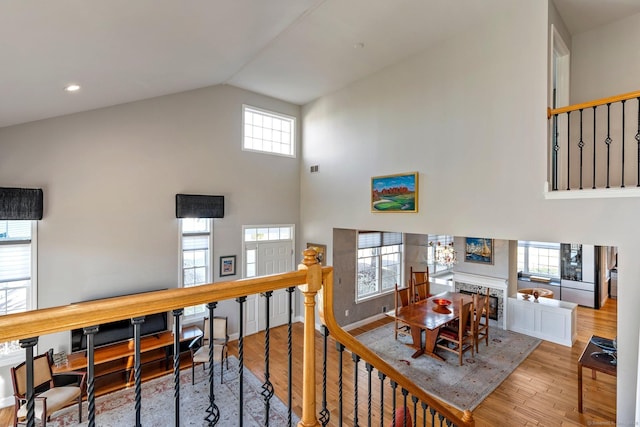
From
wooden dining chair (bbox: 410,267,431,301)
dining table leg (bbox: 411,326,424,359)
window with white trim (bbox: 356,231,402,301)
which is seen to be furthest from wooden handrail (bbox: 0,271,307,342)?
wooden dining chair (bbox: 410,267,431,301)

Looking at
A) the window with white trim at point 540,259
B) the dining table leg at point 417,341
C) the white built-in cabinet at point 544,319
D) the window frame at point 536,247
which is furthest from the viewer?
the window with white trim at point 540,259

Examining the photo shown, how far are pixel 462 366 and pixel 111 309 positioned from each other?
226 inches

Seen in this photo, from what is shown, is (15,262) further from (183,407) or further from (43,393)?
(183,407)

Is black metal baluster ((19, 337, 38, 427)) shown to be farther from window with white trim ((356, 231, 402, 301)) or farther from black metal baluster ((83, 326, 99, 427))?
window with white trim ((356, 231, 402, 301))

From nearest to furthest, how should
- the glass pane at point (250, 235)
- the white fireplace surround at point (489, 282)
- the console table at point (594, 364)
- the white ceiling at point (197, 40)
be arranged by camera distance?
the white ceiling at point (197, 40), the console table at point (594, 364), the glass pane at point (250, 235), the white fireplace surround at point (489, 282)

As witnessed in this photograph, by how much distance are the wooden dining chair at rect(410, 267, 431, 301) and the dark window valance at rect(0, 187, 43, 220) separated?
6.87 metres

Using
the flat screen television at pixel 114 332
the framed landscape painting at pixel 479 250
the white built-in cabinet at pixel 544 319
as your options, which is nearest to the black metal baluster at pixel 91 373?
the flat screen television at pixel 114 332

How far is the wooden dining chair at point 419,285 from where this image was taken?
6.84m

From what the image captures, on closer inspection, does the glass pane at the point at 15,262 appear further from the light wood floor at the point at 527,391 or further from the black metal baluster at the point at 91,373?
the black metal baluster at the point at 91,373

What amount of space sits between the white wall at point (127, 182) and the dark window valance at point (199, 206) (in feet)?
0.65

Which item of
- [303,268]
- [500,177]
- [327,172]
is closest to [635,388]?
[500,177]

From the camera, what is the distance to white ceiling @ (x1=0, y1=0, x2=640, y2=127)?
7.91 feet

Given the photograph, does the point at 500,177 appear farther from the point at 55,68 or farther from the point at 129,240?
the point at 129,240

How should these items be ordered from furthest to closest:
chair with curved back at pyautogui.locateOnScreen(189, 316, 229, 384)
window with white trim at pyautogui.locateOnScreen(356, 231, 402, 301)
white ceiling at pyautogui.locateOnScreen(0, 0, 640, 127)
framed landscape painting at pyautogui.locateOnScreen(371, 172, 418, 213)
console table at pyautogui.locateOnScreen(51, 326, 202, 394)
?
1. window with white trim at pyautogui.locateOnScreen(356, 231, 402, 301)
2. chair with curved back at pyautogui.locateOnScreen(189, 316, 229, 384)
3. framed landscape painting at pyautogui.locateOnScreen(371, 172, 418, 213)
4. console table at pyautogui.locateOnScreen(51, 326, 202, 394)
5. white ceiling at pyautogui.locateOnScreen(0, 0, 640, 127)
